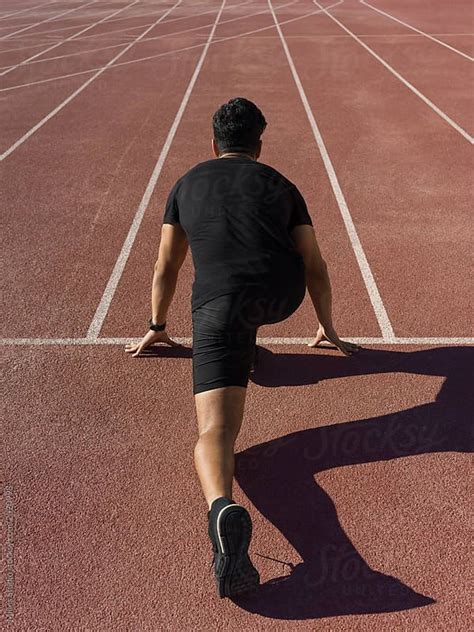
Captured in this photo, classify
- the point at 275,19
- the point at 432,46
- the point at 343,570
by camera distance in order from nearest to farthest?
the point at 343,570 → the point at 432,46 → the point at 275,19

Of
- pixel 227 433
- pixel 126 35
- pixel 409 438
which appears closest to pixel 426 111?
pixel 409 438

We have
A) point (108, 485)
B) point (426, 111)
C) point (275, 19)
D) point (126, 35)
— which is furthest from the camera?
point (275, 19)

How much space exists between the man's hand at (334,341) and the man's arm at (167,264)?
1.13 meters

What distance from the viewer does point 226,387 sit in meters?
2.80

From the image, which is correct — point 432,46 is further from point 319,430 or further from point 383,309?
point 319,430

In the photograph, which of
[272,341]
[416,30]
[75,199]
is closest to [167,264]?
[272,341]

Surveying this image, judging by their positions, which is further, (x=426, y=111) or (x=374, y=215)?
(x=426, y=111)

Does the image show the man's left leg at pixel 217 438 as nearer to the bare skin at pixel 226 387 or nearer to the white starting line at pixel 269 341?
the bare skin at pixel 226 387

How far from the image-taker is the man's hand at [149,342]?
160 inches

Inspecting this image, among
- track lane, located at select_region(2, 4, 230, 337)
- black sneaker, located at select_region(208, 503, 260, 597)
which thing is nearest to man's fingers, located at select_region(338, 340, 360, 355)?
black sneaker, located at select_region(208, 503, 260, 597)

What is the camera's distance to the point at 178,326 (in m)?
4.58

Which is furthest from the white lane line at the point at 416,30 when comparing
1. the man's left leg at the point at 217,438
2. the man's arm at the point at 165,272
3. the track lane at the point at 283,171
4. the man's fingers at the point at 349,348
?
the man's left leg at the point at 217,438

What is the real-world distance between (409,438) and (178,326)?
207 cm

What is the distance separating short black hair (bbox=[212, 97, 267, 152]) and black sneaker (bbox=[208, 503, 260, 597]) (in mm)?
1961
